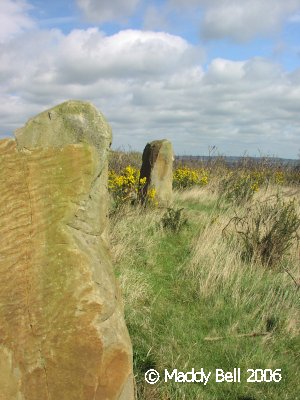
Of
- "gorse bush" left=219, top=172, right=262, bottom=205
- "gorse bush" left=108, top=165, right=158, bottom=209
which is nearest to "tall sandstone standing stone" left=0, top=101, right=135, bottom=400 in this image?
"gorse bush" left=108, top=165, right=158, bottom=209

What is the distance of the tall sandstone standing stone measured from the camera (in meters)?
2.41

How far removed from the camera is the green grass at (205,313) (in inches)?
137

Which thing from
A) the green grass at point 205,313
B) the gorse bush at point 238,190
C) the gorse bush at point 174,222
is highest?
the gorse bush at point 238,190

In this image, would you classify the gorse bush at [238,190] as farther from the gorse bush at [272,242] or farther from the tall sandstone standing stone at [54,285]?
the tall sandstone standing stone at [54,285]

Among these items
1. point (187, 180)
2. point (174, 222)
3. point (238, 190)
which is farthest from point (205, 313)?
point (187, 180)

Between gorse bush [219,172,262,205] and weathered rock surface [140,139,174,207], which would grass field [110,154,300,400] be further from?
gorse bush [219,172,262,205]

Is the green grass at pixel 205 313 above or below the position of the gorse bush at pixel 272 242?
below

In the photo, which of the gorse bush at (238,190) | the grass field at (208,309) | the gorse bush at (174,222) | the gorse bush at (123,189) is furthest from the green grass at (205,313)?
the gorse bush at (238,190)

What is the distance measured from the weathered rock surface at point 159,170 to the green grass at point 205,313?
10.5ft

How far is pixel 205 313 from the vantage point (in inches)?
178

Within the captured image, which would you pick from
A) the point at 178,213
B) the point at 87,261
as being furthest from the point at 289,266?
the point at 87,261

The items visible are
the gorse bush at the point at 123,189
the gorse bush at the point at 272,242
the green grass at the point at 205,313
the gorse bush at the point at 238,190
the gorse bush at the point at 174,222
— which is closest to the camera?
the green grass at the point at 205,313

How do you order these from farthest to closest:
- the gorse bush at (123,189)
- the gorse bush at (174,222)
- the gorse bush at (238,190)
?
1. the gorse bush at (238,190)
2. the gorse bush at (123,189)
3. the gorse bush at (174,222)

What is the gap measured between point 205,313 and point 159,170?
5867mm
